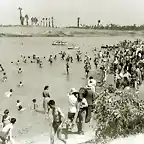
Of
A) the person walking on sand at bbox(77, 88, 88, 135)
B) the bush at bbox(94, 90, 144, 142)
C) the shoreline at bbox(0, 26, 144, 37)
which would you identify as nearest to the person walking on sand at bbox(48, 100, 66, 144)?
the person walking on sand at bbox(77, 88, 88, 135)

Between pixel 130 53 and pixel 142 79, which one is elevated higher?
pixel 130 53

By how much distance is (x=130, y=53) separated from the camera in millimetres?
2820

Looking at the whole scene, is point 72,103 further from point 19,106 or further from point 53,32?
point 53,32

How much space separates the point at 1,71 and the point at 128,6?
3.73 feet

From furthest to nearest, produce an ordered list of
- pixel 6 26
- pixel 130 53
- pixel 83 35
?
pixel 130 53 → pixel 83 35 → pixel 6 26

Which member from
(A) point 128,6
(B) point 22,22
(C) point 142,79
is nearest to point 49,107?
(B) point 22,22

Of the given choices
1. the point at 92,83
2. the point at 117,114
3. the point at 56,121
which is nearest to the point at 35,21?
the point at 92,83

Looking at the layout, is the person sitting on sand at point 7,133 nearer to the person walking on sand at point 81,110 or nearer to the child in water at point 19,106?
the child in water at point 19,106

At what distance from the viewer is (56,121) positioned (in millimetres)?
2633

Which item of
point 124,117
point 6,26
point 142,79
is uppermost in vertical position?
point 6,26

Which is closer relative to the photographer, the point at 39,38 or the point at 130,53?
the point at 39,38

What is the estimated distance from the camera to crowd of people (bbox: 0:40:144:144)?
8.27 ft

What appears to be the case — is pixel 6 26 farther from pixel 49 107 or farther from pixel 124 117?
pixel 124 117

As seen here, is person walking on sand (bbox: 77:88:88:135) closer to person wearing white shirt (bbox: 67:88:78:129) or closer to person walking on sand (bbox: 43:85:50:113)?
person wearing white shirt (bbox: 67:88:78:129)
